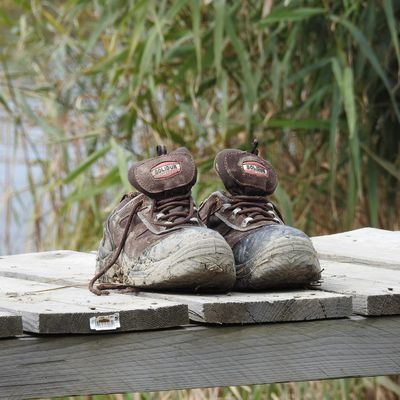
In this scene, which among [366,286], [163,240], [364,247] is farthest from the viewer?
[364,247]

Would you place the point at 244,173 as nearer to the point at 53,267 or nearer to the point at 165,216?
the point at 165,216

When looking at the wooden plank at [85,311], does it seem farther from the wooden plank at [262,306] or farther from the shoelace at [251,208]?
the shoelace at [251,208]

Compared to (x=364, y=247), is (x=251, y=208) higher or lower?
higher

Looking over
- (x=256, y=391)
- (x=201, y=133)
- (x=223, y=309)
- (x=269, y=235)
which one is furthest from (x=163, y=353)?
(x=201, y=133)

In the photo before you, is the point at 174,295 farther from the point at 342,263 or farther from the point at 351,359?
the point at 342,263

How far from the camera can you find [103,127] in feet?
12.4

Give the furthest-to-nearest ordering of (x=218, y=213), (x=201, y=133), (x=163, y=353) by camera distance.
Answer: (x=201, y=133), (x=218, y=213), (x=163, y=353)

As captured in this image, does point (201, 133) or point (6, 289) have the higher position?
point (201, 133)

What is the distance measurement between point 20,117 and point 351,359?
2239 mm

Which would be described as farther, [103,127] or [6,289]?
[103,127]

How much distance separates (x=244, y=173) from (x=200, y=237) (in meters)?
0.23

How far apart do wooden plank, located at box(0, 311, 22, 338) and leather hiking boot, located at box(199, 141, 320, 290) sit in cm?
42

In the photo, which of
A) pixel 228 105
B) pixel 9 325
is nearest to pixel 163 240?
pixel 9 325

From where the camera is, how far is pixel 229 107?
3830 mm
